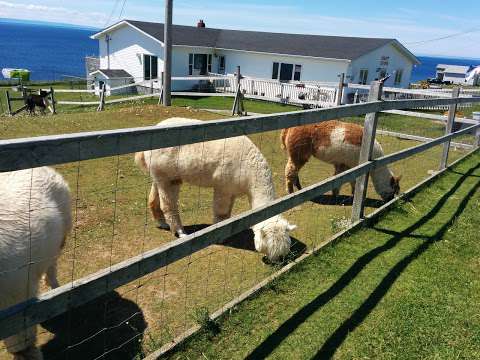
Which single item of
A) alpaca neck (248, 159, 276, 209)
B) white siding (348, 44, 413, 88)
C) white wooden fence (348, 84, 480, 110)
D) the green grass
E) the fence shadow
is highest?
white siding (348, 44, 413, 88)

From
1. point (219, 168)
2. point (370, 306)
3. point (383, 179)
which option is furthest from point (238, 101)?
point (370, 306)

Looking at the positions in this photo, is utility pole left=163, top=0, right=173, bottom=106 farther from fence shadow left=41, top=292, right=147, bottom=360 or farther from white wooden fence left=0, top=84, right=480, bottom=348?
white wooden fence left=0, top=84, right=480, bottom=348

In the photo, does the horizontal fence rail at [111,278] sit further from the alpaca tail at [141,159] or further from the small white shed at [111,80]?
the small white shed at [111,80]

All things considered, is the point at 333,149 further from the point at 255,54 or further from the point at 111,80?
the point at 111,80

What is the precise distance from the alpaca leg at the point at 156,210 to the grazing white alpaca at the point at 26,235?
7.77ft

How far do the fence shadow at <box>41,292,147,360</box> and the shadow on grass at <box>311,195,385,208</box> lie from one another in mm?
4410

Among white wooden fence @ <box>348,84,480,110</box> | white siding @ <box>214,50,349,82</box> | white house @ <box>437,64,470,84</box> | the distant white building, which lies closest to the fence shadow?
white wooden fence @ <box>348,84,480,110</box>

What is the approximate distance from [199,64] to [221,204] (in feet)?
95.5

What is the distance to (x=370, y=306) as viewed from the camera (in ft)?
12.9

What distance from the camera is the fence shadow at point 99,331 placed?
10.8 ft

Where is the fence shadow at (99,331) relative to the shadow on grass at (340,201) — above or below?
below

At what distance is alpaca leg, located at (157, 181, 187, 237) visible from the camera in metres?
5.42

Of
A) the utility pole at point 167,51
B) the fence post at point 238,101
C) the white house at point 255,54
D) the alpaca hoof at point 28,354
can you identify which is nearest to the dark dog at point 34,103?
the utility pole at point 167,51

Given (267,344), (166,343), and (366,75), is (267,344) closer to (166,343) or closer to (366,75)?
(166,343)
